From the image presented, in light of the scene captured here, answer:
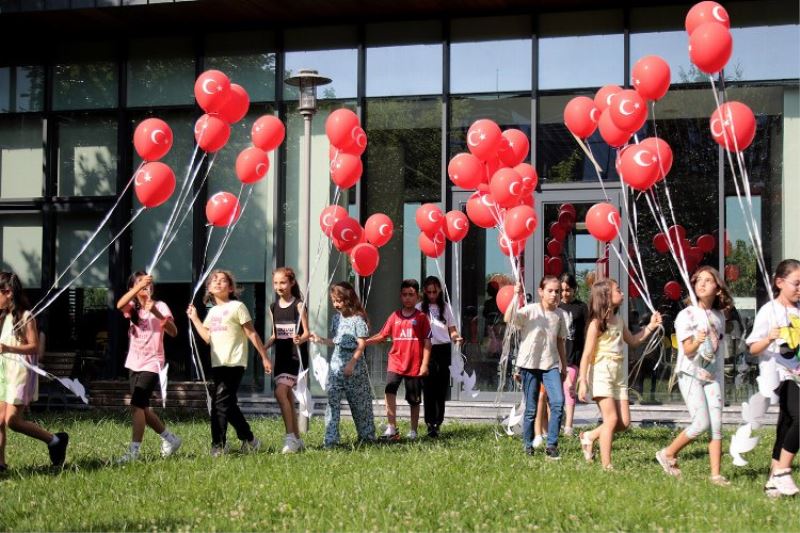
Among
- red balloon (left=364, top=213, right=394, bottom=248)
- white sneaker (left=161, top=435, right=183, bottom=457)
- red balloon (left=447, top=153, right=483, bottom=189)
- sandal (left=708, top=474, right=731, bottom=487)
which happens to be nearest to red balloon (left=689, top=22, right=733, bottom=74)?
red balloon (left=447, top=153, right=483, bottom=189)

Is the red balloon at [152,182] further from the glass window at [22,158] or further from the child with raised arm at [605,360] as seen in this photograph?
the glass window at [22,158]

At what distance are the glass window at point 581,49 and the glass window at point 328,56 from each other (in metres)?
2.49

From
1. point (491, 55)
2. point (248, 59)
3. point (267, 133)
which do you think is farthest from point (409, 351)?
point (248, 59)

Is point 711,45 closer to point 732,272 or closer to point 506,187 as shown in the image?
point 506,187

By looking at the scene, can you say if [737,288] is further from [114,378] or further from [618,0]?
[114,378]

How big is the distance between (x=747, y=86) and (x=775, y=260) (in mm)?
2135

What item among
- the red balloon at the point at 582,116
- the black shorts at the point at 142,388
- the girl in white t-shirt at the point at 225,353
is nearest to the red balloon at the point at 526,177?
the red balloon at the point at 582,116

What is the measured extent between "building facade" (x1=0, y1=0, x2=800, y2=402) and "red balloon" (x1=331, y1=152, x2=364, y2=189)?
307 centimetres

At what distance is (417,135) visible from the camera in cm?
1398

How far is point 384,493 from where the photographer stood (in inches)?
275

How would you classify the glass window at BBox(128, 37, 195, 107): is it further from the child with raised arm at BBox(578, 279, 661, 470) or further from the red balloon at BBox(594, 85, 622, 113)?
the child with raised arm at BBox(578, 279, 661, 470)

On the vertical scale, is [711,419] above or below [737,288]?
below

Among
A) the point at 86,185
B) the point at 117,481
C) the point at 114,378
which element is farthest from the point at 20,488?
the point at 86,185

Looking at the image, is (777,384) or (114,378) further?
(114,378)
